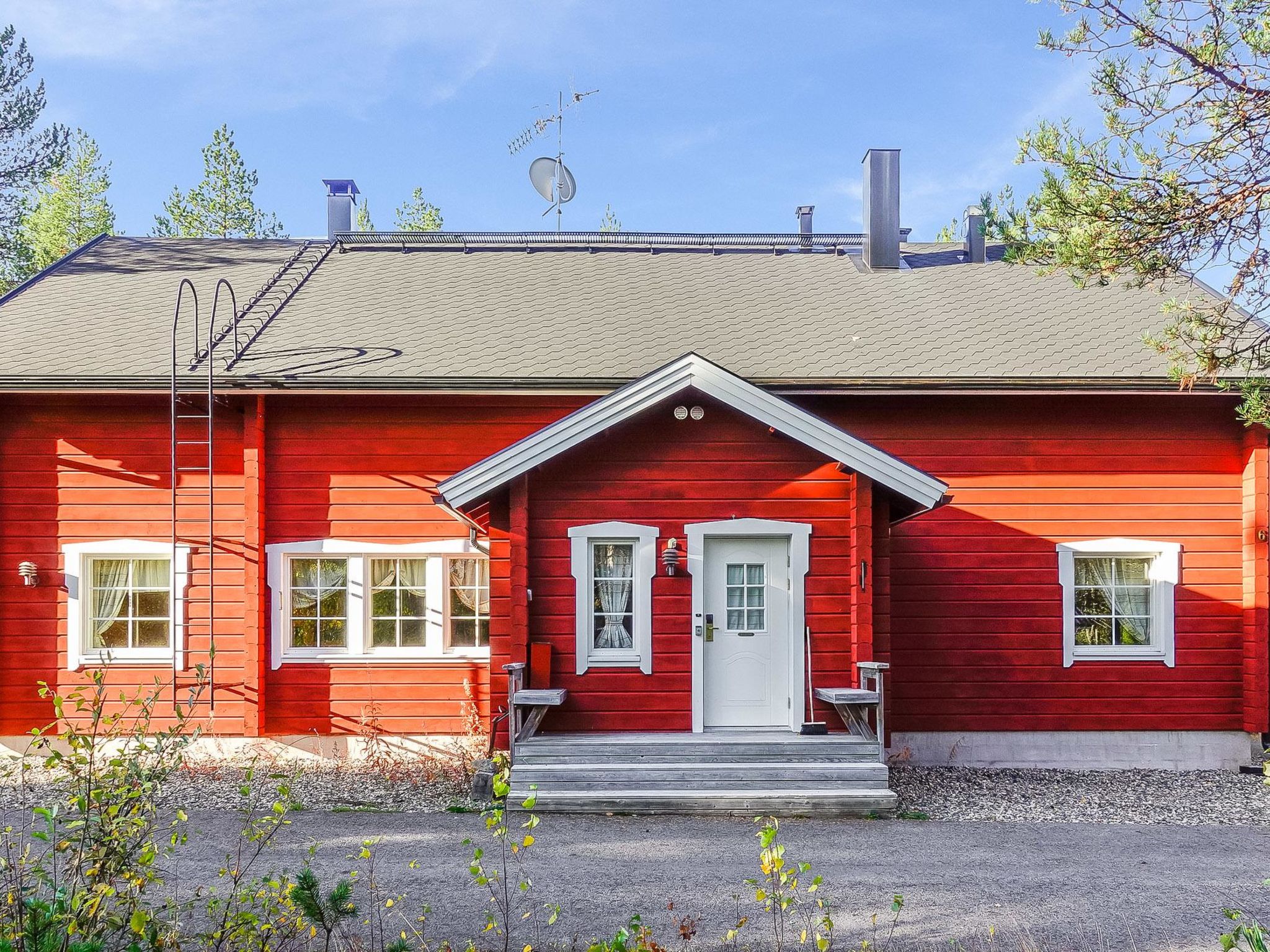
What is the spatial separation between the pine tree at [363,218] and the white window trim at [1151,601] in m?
29.0

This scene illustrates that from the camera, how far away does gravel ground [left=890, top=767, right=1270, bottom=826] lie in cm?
799

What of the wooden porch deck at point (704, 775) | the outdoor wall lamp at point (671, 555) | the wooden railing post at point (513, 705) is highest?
the outdoor wall lamp at point (671, 555)

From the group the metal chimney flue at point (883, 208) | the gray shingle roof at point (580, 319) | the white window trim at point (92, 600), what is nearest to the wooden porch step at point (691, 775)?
the gray shingle roof at point (580, 319)

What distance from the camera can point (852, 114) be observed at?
49.4 feet

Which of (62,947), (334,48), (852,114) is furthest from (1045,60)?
(334,48)

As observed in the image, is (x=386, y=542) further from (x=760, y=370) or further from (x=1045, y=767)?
(x=1045, y=767)

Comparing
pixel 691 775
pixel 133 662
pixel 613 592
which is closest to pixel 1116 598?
pixel 691 775

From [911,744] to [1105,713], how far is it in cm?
220

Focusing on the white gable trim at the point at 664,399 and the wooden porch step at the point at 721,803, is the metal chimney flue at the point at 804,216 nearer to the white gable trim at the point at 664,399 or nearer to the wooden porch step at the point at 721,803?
the white gable trim at the point at 664,399

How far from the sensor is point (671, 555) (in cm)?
862

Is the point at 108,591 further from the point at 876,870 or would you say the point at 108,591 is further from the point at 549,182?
the point at 549,182

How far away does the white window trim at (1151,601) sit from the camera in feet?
32.6

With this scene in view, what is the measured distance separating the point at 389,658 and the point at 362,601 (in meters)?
0.71

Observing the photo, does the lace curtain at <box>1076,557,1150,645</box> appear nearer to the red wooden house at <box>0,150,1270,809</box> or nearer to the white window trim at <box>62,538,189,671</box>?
the red wooden house at <box>0,150,1270,809</box>
